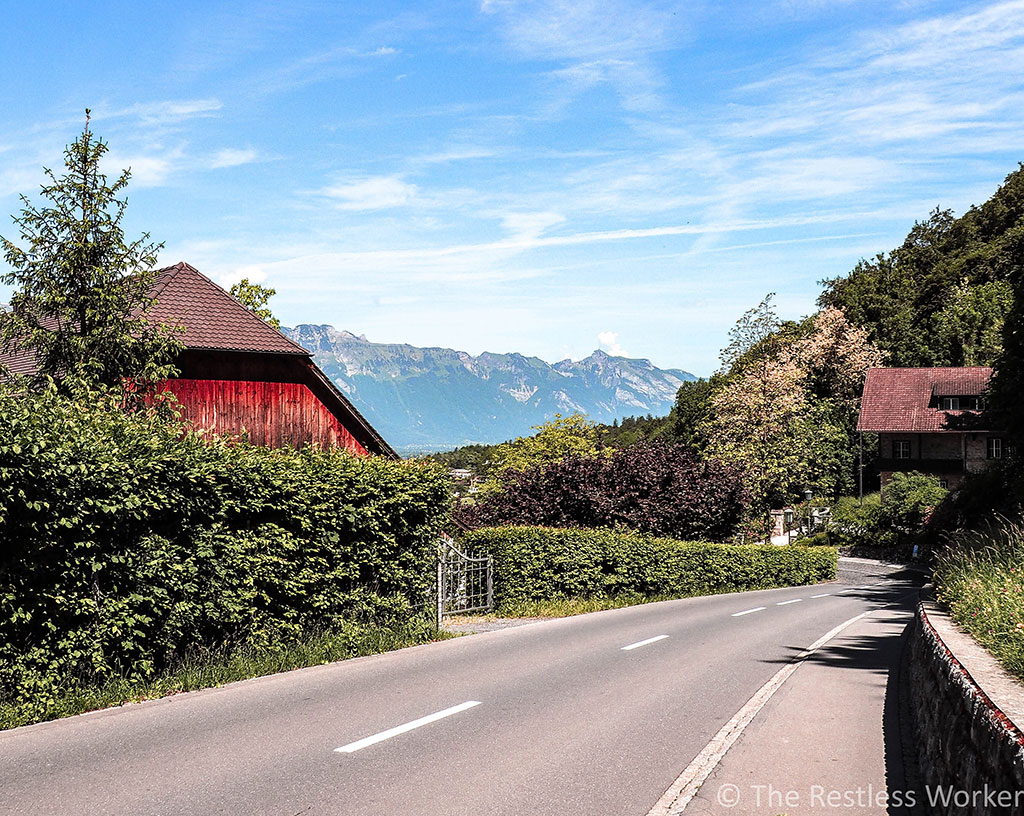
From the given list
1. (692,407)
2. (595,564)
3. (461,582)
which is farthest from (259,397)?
(692,407)

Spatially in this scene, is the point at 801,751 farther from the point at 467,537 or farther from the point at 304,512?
the point at 467,537

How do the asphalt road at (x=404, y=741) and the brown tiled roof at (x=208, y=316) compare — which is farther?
the brown tiled roof at (x=208, y=316)

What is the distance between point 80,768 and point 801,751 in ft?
19.9

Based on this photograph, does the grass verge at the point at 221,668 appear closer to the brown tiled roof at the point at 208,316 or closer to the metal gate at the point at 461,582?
the metal gate at the point at 461,582

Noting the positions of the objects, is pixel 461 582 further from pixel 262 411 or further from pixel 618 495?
pixel 618 495

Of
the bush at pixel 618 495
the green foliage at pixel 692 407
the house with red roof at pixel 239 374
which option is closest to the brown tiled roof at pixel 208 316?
the house with red roof at pixel 239 374

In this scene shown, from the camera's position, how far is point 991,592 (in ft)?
29.9

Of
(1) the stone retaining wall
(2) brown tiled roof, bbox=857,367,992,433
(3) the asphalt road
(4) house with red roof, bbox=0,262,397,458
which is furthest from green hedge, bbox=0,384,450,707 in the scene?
(2) brown tiled roof, bbox=857,367,992,433

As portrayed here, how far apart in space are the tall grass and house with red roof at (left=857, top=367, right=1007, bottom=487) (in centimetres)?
5668

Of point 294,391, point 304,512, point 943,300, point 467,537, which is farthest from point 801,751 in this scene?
point 943,300

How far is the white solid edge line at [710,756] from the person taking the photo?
6664 millimetres

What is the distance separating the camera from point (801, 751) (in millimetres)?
8320

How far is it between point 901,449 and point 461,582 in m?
59.2

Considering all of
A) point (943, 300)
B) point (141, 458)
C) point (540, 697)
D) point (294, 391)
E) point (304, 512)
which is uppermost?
point (943, 300)
